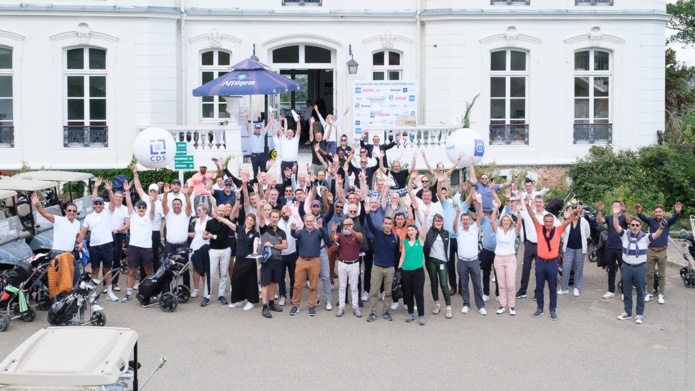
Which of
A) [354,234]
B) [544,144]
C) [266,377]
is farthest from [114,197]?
[544,144]

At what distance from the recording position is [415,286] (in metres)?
13.6

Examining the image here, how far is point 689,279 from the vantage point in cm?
1591

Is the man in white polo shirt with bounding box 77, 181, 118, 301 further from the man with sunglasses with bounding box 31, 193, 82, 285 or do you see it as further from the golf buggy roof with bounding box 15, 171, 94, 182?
the golf buggy roof with bounding box 15, 171, 94, 182

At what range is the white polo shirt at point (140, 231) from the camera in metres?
14.9

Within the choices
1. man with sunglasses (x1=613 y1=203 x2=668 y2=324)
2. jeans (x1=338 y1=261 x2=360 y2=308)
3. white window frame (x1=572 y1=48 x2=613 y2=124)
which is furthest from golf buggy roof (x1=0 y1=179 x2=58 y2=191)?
white window frame (x1=572 y1=48 x2=613 y2=124)

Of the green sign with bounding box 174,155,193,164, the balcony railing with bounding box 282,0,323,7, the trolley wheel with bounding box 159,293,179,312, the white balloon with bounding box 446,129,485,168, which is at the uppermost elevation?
the balcony railing with bounding box 282,0,323,7

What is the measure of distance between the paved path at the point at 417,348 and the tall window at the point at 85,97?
10.6m

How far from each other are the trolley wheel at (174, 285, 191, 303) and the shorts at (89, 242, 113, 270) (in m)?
1.27

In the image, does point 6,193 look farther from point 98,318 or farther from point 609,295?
point 609,295

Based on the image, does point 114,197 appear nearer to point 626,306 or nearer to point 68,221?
point 68,221

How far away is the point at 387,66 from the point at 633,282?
13.2 m

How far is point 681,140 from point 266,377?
17.2m

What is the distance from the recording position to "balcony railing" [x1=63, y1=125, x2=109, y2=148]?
78.8 ft

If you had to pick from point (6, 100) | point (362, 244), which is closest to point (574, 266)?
point (362, 244)
